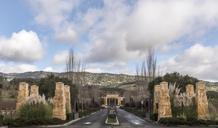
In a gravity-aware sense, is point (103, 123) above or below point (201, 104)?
below

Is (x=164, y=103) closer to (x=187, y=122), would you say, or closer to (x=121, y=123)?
(x=187, y=122)

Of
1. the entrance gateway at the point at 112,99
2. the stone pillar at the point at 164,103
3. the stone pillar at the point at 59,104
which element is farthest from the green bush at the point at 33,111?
the entrance gateway at the point at 112,99

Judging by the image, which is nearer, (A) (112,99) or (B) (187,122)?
(B) (187,122)

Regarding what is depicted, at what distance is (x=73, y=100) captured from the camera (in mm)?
65750

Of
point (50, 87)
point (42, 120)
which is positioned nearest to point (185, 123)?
point (42, 120)

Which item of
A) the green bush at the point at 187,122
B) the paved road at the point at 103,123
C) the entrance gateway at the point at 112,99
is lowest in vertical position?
the paved road at the point at 103,123

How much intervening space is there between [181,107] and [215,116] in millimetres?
3633

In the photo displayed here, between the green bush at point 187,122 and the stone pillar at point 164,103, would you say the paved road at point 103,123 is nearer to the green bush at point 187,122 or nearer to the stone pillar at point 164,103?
the stone pillar at point 164,103

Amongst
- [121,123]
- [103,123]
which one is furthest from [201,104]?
[103,123]

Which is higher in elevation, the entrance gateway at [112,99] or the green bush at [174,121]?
the entrance gateway at [112,99]

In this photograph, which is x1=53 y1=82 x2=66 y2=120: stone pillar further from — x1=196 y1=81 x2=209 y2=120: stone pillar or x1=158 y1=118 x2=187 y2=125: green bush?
x1=196 y1=81 x2=209 y2=120: stone pillar

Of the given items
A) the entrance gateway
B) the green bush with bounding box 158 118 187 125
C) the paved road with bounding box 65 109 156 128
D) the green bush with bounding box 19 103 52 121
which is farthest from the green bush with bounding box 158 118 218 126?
the entrance gateway

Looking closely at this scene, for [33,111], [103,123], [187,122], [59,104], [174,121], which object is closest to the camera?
[187,122]

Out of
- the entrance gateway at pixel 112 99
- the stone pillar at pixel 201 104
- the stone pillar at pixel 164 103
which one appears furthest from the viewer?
the entrance gateway at pixel 112 99
